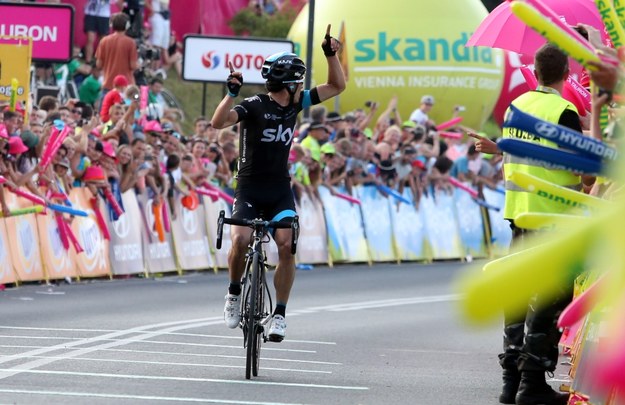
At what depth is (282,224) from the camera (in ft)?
33.6

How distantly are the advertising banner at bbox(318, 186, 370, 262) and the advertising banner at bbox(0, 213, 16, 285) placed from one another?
310 inches

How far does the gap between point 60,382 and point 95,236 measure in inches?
407

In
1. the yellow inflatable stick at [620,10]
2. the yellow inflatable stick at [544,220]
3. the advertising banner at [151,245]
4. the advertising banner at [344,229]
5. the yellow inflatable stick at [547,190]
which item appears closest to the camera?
the yellow inflatable stick at [544,220]

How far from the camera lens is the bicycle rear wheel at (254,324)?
378 inches

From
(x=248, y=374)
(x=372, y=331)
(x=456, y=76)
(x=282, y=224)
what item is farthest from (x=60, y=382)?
(x=456, y=76)

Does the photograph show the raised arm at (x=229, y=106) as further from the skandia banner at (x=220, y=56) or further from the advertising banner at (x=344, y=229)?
the skandia banner at (x=220, y=56)

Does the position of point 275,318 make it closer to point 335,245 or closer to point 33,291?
point 33,291

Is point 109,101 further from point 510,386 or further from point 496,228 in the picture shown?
point 510,386

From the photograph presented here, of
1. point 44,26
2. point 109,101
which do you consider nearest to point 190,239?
point 109,101

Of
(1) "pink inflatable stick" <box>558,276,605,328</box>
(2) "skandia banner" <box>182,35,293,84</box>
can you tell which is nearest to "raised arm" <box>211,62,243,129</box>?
(1) "pink inflatable stick" <box>558,276,605,328</box>

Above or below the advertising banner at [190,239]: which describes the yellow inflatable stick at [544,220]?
above

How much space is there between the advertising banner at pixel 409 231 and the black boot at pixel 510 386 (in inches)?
680

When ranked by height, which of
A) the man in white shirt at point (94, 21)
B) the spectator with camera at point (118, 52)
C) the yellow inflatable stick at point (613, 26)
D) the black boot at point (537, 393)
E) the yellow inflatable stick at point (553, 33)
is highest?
the man in white shirt at point (94, 21)

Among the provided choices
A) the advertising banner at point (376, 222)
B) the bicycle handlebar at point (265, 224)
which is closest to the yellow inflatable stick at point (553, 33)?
the bicycle handlebar at point (265, 224)
